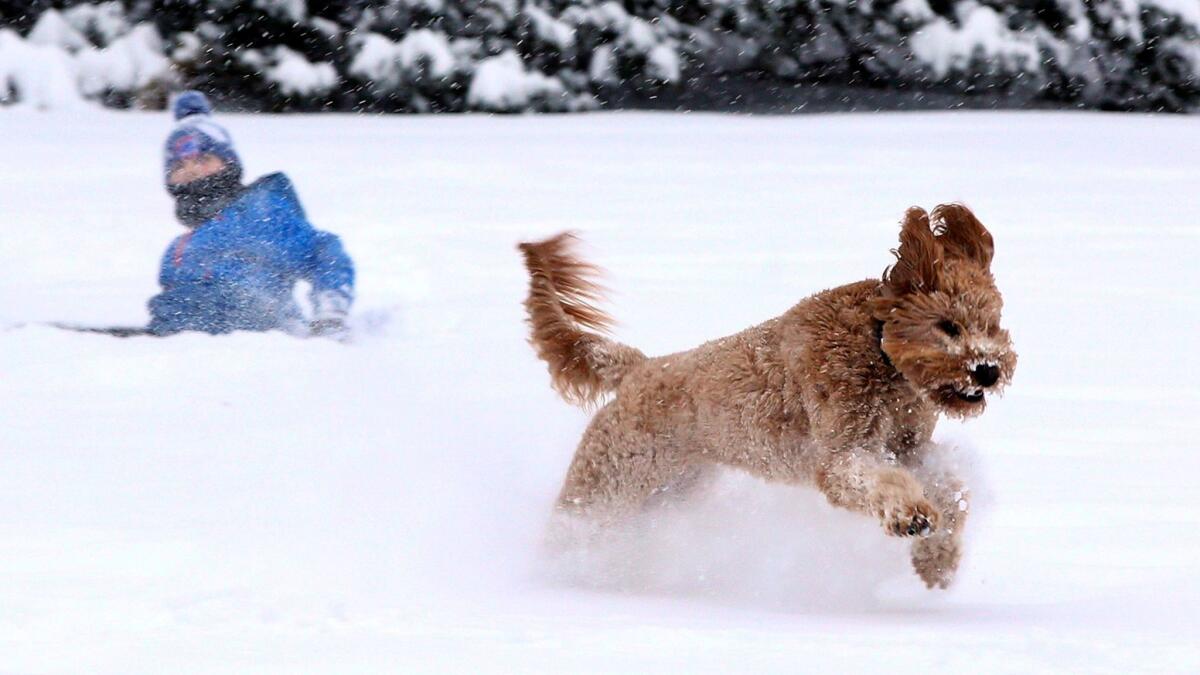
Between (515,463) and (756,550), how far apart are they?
3.71ft

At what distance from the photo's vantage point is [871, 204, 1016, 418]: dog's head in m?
3.78

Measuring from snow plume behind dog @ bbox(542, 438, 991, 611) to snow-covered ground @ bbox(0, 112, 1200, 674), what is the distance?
1cm

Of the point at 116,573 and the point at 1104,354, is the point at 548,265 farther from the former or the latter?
the point at 1104,354

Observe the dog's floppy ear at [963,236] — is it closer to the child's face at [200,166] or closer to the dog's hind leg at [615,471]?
the dog's hind leg at [615,471]

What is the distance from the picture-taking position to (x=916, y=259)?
3.94 m

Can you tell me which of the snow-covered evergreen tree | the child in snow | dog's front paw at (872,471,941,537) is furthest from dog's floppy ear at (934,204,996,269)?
the snow-covered evergreen tree

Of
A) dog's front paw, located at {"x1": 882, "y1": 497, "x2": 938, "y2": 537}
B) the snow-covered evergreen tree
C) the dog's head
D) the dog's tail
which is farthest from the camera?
the snow-covered evergreen tree

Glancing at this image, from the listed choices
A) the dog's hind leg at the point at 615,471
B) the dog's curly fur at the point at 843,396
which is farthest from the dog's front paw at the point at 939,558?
the dog's hind leg at the point at 615,471

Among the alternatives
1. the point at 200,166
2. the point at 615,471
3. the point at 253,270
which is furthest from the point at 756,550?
the point at 200,166

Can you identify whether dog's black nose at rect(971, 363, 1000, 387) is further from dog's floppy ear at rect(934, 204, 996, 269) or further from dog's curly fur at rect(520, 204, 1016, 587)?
dog's floppy ear at rect(934, 204, 996, 269)

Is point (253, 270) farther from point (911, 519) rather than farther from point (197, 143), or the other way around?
point (911, 519)

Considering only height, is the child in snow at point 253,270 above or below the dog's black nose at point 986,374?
above

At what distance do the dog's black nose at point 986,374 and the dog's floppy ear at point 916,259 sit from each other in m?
0.27

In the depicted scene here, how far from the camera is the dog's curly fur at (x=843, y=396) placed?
3.82m
